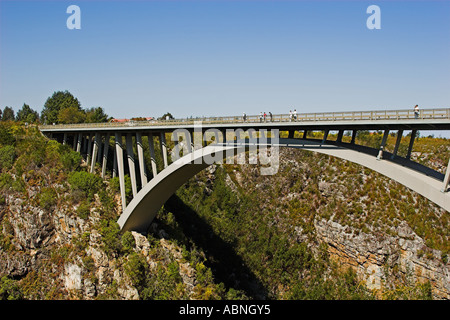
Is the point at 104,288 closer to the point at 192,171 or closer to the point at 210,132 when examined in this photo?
the point at 192,171

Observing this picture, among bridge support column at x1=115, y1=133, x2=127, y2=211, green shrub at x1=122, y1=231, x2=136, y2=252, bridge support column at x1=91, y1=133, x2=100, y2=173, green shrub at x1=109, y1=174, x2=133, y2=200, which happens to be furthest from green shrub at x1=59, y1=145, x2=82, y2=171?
green shrub at x1=122, y1=231, x2=136, y2=252

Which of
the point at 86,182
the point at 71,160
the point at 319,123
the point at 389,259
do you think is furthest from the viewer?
the point at 389,259

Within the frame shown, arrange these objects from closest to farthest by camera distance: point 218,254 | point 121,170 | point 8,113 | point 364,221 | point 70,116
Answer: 1. point 121,170
2. point 364,221
3. point 218,254
4. point 70,116
5. point 8,113

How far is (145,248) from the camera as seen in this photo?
31375 mm

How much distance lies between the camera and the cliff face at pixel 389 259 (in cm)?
3266

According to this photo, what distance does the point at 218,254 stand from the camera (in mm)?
40906

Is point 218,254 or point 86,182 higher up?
point 86,182

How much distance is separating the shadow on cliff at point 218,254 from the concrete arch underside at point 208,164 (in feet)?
27.1

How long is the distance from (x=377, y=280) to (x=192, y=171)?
22.5 m

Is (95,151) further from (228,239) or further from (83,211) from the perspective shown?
(228,239)

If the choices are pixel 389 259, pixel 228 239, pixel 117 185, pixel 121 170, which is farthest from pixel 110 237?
pixel 389 259

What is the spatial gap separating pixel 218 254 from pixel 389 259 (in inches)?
713

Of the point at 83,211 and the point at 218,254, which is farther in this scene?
the point at 218,254

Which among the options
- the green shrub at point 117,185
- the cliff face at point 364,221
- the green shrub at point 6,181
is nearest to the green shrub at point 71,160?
the green shrub at point 117,185
